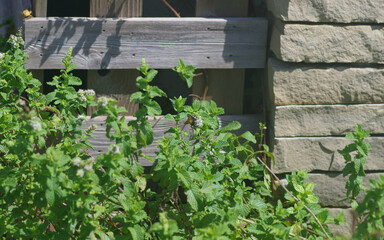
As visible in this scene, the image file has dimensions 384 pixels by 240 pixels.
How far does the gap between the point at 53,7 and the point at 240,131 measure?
1.61m

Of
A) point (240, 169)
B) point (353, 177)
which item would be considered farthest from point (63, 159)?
point (353, 177)

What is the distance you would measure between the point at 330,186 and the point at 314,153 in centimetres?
24

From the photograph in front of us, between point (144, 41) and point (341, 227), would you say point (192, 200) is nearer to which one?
point (144, 41)

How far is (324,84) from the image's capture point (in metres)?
3.39

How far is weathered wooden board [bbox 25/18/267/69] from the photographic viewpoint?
11.1 ft

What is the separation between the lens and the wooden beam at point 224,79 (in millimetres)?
3562

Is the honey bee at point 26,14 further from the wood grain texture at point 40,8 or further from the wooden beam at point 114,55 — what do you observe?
the wooden beam at point 114,55

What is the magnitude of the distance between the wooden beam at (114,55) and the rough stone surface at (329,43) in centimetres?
91

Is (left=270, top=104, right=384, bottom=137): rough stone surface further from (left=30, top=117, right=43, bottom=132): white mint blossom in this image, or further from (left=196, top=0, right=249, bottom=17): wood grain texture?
(left=30, top=117, right=43, bottom=132): white mint blossom

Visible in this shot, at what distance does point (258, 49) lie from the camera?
139 inches

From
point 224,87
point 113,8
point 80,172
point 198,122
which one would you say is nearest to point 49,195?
point 80,172

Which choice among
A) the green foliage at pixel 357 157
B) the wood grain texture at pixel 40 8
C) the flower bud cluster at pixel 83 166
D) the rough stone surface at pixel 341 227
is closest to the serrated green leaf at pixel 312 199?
the green foliage at pixel 357 157

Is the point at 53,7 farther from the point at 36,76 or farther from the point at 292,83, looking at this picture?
the point at 292,83

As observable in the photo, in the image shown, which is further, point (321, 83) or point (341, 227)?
point (341, 227)
